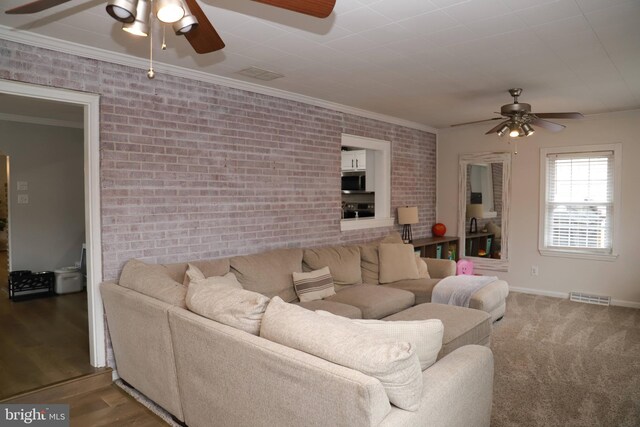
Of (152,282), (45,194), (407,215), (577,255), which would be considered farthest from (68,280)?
(577,255)

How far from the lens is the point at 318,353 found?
1.71 meters

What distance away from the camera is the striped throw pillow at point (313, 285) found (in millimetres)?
3913

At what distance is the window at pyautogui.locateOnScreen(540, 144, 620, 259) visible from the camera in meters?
5.46

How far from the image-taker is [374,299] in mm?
3893

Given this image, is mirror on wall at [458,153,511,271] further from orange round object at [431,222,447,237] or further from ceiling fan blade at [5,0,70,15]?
ceiling fan blade at [5,0,70,15]

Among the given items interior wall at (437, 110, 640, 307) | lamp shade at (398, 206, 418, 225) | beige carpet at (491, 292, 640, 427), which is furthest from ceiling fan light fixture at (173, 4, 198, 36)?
interior wall at (437, 110, 640, 307)

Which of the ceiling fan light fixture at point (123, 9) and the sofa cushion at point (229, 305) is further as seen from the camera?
the sofa cushion at point (229, 305)

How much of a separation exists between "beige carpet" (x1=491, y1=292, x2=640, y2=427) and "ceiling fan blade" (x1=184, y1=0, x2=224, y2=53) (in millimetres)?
2723

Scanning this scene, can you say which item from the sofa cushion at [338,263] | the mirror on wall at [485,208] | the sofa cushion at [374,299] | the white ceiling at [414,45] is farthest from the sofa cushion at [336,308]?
the mirror on wall at [485,208]

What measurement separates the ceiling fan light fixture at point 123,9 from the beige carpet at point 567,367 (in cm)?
289

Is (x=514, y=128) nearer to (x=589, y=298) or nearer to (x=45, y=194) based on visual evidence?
(x=589, y=298)

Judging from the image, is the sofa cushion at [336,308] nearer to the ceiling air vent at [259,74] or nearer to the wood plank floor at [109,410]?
the wood plank floor at [109,410]

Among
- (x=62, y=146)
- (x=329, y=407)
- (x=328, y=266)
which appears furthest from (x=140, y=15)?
(x=62, y=146)

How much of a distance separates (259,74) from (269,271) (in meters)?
1.78
